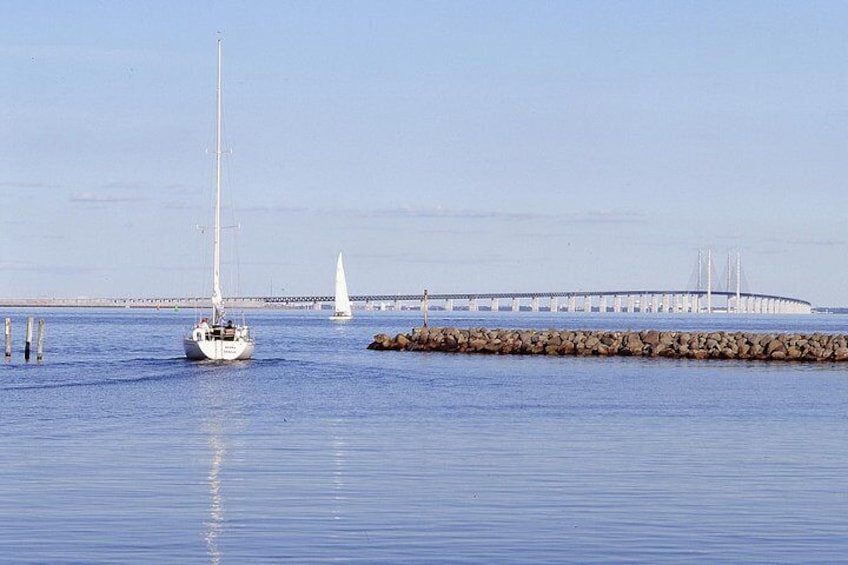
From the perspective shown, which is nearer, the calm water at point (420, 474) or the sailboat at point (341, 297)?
the calm water at point (420, 474)

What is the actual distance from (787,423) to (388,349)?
45.0m

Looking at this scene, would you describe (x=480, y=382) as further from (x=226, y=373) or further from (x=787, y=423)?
(x=787, y=423)

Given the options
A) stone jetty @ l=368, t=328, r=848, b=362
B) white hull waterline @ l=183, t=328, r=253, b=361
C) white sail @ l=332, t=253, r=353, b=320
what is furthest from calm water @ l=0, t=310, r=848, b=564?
white sail @ l=332, t=253, r=353, b=320

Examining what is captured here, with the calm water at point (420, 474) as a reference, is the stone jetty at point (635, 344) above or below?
above

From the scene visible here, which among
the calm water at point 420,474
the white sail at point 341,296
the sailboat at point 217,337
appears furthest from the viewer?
the white sail at point 341,296

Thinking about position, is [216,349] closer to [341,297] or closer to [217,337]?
[217,337]

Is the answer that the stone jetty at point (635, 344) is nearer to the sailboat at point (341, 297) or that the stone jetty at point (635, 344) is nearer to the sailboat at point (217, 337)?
the sailboat at point (217, 337)

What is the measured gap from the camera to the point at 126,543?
14.5 metres

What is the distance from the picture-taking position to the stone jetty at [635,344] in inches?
2527

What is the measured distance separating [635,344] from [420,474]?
48.3 metres

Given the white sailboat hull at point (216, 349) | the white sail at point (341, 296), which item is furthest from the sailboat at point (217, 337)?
the white sail at point (341, 296)

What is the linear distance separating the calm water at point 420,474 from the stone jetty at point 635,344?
75.5 ft

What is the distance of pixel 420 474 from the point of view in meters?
20.1

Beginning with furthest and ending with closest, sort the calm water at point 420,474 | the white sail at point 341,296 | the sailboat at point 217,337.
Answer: the white sail at point 341,296
the sailboat at point 217,337
the calm water at point 420,474
